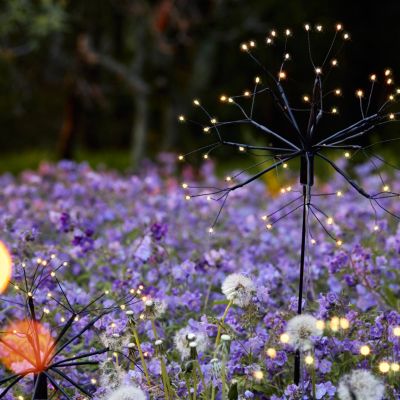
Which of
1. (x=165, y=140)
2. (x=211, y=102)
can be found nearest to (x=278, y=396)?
(x=165, y=140)

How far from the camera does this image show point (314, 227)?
214 inches

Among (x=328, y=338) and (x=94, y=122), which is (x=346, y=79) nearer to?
(x=94, y=122)

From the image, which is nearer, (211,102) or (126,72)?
(126,72)

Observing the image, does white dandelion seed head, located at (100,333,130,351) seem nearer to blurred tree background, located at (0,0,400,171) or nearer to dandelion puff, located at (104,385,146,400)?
dandelion puff, located at (104,385,146,400)

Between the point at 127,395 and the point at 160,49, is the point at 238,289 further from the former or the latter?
the point at 160,49

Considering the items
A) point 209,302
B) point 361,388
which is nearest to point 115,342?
point 361,388

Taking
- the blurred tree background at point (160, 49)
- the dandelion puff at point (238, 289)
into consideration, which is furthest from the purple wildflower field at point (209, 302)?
the blurred tree background at point (160, 49)

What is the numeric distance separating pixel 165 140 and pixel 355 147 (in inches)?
482

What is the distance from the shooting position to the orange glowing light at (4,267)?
3012 mm

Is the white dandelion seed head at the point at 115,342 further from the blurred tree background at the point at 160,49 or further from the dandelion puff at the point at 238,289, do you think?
the blurred tree background at the point at 160,49

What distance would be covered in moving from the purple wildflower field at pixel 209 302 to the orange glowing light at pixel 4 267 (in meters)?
0.05

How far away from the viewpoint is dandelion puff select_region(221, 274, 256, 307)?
2.30 metres

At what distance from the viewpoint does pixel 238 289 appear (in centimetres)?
231

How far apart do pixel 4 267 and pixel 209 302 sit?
41.9 inches
